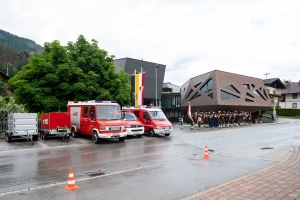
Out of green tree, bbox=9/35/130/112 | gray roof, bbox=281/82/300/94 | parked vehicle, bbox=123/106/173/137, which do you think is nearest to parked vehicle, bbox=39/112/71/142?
green tree, bbox=9/35/130/112

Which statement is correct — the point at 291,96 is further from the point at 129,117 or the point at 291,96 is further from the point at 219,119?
the point at 129,117

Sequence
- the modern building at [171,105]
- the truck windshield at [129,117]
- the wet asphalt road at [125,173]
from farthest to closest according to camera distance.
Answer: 1. the modern building at [171,105]
2. the truck windshield at [129,117]
3. the wet asphalt road at [125,173]

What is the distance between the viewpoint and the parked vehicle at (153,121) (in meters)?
19.9

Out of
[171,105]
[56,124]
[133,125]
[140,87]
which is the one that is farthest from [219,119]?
[171,105]

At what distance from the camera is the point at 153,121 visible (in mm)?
20344

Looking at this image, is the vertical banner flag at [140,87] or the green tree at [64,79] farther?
the vertical banner flag at [140,87]

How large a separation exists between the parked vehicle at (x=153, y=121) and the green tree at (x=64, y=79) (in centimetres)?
346

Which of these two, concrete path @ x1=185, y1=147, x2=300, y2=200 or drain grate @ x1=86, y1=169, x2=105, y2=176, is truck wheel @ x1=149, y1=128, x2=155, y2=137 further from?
concrete path @ x1=185, y1=147, x2=300, y2=200

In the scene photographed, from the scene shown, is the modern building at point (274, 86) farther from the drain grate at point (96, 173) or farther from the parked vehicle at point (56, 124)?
the drain grate at point (96, 173)

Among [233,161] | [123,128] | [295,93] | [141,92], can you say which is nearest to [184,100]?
[141,92]

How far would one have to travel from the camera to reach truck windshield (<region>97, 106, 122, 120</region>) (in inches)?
664

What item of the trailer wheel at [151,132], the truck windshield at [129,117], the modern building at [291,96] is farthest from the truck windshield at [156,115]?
the modern building at [291,96]

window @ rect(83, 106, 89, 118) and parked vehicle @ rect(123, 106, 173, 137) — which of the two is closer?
window @ rect(83, 106, 89, 118)

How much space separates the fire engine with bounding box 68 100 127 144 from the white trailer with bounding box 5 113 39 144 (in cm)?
312
